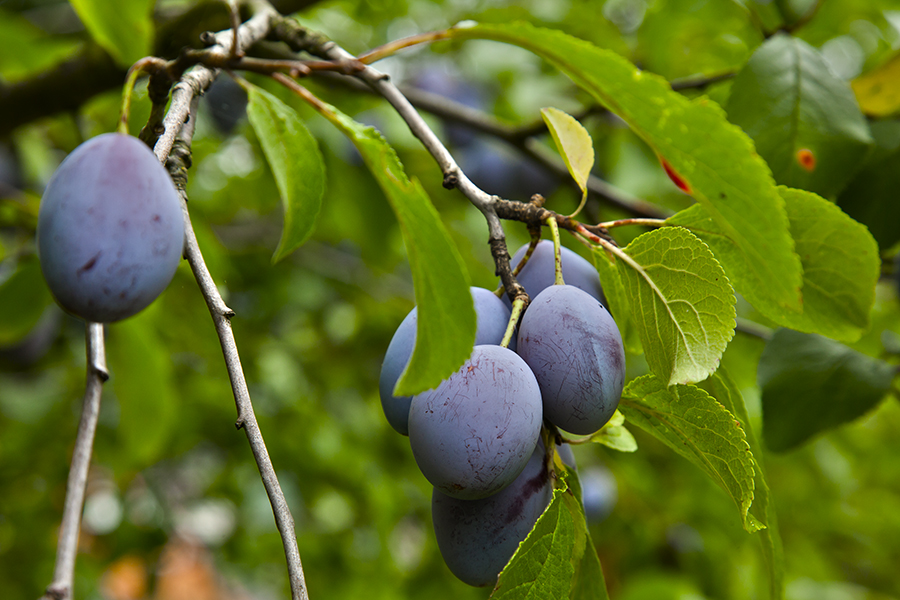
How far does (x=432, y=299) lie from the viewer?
14.2 inches

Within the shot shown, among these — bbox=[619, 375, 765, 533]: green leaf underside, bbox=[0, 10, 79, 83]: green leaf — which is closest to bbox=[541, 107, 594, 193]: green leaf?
bbox=[619, 375, 765, 533]: green leaf underside

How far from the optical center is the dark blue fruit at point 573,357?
42 centimetres

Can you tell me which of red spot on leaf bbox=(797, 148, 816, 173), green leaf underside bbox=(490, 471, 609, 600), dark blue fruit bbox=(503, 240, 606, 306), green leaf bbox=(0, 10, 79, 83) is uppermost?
red spot on leaf bbox=(797, 148, 816, 173)

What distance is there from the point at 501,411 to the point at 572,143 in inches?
8.7

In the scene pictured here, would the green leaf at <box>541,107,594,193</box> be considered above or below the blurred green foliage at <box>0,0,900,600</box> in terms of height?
above

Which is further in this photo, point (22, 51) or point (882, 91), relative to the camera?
point (22, 51)

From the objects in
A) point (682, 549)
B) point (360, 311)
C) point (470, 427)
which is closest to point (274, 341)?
point (360, 311)

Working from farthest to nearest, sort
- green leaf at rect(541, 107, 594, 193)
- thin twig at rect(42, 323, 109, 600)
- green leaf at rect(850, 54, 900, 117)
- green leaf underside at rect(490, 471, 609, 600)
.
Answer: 1. green leaf at rect(850, 54, 900, 117)
2. green leaf at rect(541, 107, 594, 193)
3. green leaf underside at rect(490, 471, 609, 600)
4. thin twig at rect(42, 323, 109, 600)

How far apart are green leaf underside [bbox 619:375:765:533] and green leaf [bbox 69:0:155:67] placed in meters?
0.60

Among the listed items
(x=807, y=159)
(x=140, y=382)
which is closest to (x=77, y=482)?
(x=807, y=159)

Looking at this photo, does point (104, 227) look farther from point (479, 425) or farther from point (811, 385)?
point (811, 385)

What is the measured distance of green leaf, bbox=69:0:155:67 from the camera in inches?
26.0

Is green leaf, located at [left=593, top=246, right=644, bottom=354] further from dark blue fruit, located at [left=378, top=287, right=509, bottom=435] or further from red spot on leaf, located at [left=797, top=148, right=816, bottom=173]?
red spot on leaf, located at [left=797, top=148, right=816, bottom=173]

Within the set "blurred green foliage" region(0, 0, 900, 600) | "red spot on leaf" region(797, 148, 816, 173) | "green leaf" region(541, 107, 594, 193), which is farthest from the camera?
"blurred green foliage" region(0, 0, 900, 600)
